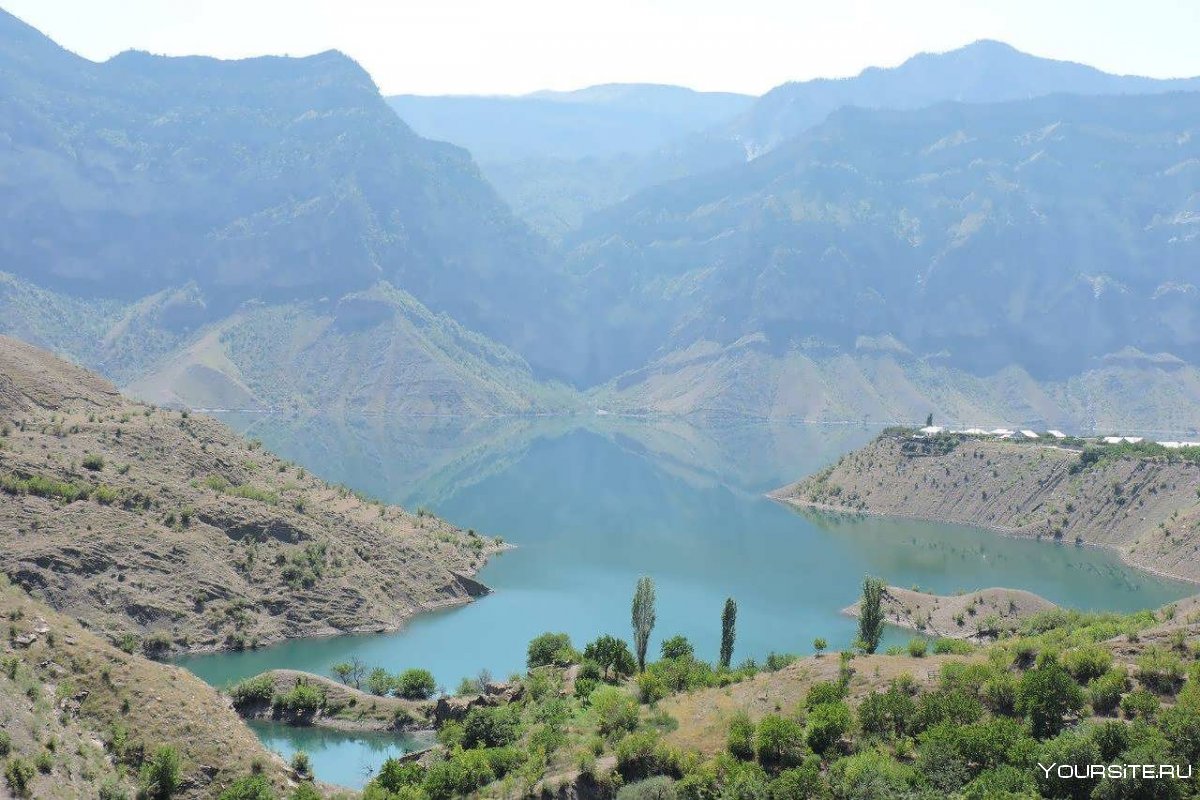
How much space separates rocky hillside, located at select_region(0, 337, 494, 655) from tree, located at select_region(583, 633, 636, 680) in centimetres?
3073

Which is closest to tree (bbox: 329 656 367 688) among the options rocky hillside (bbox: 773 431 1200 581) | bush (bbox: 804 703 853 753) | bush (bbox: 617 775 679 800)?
bush (bbox: 617 775 679 800)

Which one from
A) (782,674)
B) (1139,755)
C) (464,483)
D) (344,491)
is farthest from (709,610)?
(464,483)

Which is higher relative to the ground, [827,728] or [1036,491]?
[1036,491]

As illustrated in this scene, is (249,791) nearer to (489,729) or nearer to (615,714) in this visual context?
(489,729)

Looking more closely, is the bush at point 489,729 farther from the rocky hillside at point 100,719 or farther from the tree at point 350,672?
the tree at point 350,672

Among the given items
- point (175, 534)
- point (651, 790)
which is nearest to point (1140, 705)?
point (651, 790)

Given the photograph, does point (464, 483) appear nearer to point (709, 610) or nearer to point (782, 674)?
point (709, 610)

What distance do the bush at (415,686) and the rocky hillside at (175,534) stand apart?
15.3 meters

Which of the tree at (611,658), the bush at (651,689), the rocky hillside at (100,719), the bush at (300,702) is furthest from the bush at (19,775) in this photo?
the bush at (300,702)

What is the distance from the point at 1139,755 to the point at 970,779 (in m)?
4.54

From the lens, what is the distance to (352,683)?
6975 centimetres

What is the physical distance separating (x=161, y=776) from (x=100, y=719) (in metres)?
4.78

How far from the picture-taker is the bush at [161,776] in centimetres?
4184

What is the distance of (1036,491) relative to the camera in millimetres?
145625
